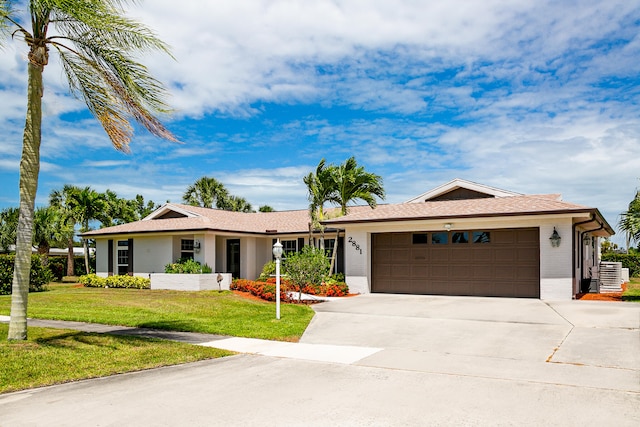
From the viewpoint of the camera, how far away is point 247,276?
26.4 m

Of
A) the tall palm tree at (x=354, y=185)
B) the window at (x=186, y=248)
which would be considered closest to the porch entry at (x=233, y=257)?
the window at (x=186, y=248)

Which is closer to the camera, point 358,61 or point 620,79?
point 358,61

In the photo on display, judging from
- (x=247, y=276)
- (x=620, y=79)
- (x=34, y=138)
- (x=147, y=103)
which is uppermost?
(x=620, y=79)

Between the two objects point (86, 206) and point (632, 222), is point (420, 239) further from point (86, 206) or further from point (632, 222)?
point (86, 206)

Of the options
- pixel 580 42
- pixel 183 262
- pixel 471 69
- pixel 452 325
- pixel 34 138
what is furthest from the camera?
pixel 183 262

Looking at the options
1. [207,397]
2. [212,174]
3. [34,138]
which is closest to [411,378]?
[207,397]

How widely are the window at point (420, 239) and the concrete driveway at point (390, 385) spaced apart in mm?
7977

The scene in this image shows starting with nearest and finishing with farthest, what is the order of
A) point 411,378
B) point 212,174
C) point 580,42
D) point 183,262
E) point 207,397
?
point 207,397 < point 411,378 < point 580,42 < point 183,262 < point 212,174

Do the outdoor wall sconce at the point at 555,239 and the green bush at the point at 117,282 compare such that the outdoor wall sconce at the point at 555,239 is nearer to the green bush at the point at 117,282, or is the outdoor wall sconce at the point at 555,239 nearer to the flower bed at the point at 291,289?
the flower bed at the point at 291,289

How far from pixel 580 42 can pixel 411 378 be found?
1272cm

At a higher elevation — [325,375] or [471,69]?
[471,69]

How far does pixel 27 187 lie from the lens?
9.28 m

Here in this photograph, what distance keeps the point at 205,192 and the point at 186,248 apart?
617 inches

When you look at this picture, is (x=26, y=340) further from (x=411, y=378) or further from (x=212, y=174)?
(x=212, y=174)
